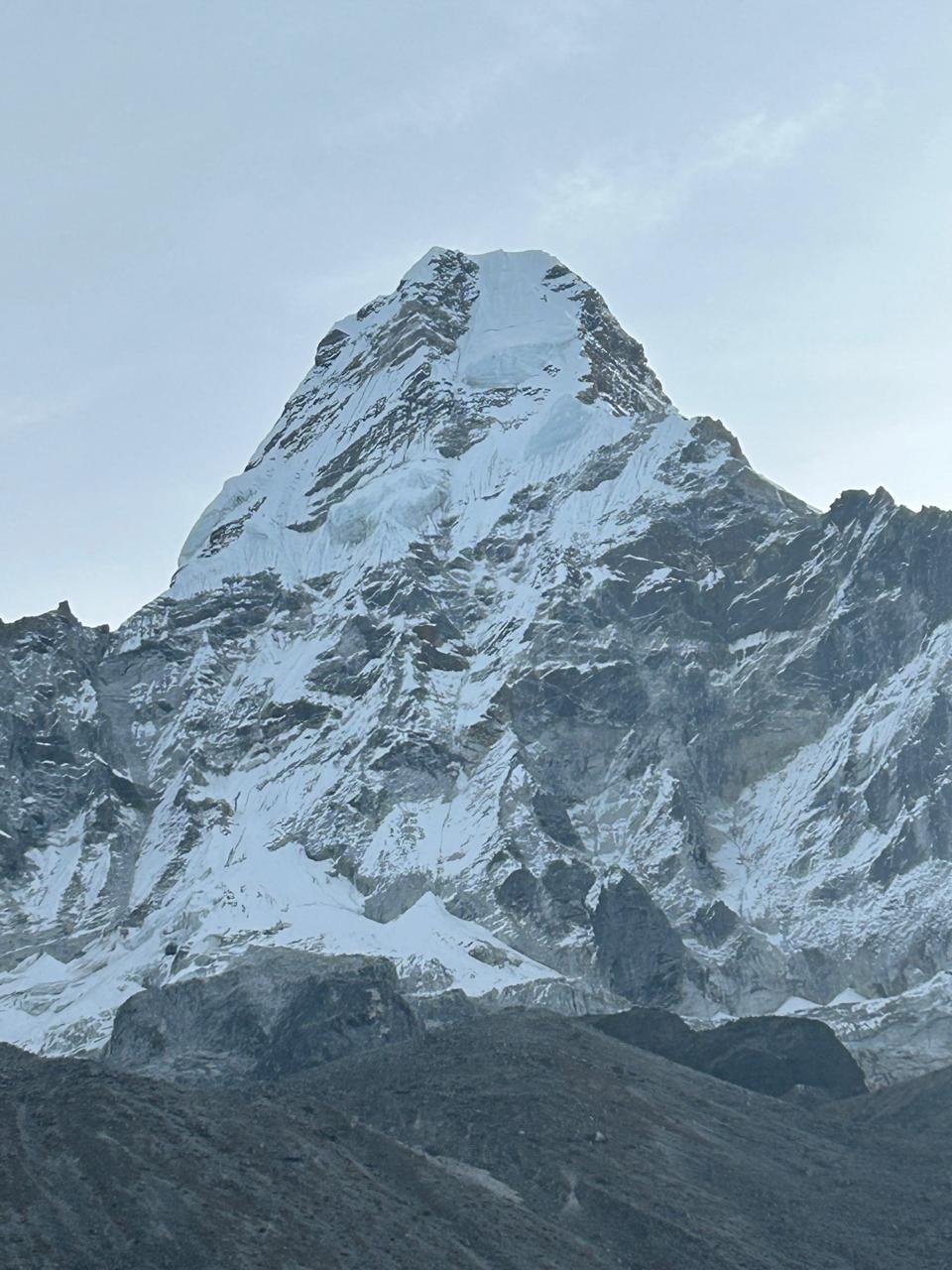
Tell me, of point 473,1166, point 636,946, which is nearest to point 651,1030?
point 636,946

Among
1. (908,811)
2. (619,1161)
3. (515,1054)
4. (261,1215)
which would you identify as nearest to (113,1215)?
(261,1215)

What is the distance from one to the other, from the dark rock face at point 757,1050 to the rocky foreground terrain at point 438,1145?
0.77 ft

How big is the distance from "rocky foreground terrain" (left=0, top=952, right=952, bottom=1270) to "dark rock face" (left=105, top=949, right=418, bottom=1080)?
205 millimetres

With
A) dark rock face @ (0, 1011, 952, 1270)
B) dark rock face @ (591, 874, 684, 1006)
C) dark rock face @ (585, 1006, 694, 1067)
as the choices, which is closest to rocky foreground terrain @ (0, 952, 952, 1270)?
dark rock face @ (0, 1011, 952, 1270)

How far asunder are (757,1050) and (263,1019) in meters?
35.1

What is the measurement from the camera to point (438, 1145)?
5482 inches

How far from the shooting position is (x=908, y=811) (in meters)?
194

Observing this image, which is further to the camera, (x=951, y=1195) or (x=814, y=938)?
(x=814, y=938)

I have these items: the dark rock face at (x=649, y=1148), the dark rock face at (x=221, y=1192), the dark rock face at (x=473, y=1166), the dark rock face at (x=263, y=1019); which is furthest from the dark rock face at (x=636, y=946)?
the dark rock face at (x=221, y=1192)

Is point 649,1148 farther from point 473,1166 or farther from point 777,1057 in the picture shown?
point 777,1057

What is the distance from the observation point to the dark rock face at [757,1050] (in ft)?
552

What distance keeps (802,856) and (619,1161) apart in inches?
2580

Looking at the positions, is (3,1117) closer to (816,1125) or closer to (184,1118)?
(184,1118)

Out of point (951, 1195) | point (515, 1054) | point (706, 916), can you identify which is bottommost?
point (951, 1195)
